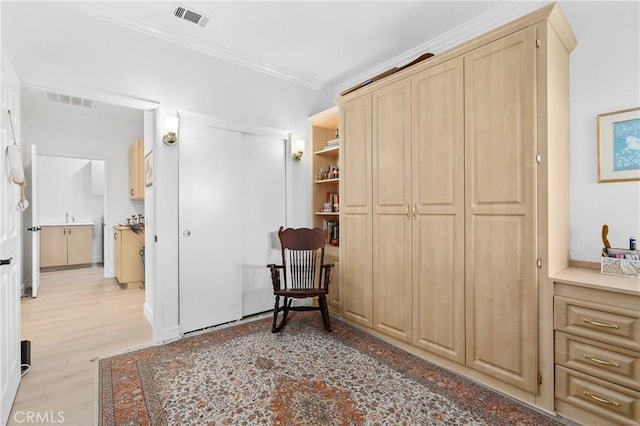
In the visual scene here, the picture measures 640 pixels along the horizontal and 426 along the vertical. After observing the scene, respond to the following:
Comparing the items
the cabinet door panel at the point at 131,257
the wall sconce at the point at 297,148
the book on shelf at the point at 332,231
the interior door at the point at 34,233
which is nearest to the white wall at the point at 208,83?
the wall sconce at the point at 297,148

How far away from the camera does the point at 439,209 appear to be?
7.66 ft

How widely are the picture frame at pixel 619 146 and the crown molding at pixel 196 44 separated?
2817 millimetres

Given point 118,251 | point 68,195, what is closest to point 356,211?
point 118,251

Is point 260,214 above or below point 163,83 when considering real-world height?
below

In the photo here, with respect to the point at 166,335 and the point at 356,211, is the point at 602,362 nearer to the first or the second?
the point at 356,211

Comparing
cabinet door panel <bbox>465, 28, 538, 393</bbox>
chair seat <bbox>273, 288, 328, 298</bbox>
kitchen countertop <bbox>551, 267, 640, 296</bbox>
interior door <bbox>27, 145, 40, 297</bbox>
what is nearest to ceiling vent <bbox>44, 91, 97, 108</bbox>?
interior door <bbox>27, 145, 40, 297</bbox>

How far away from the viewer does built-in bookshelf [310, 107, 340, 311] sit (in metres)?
3.63

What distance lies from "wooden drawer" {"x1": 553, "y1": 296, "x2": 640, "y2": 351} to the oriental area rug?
1.82 feet

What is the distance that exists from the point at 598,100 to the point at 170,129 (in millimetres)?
3282

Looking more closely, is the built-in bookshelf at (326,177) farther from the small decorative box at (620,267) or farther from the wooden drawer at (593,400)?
the small decorative box at (620,267)

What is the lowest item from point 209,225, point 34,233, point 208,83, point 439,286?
point 439,286

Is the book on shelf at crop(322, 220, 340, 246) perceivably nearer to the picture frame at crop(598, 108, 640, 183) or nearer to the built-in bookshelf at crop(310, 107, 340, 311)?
the built-in bookshelf at crop(310, 107, 340, 311)

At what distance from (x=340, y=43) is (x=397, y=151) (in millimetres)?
1256

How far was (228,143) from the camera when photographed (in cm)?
326
